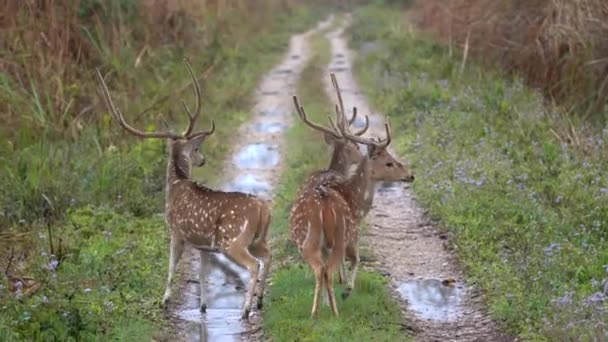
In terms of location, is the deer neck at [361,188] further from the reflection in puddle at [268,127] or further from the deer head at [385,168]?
the reflection in puddle at [268,127]


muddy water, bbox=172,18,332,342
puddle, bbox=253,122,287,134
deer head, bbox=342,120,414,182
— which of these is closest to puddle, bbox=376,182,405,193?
muddy water, bbox=172,18,332,342

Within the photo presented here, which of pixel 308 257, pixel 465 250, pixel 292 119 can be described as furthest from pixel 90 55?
pixel 308 257

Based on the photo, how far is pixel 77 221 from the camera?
1194cm

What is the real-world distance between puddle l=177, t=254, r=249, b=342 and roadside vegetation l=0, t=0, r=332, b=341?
27 cm

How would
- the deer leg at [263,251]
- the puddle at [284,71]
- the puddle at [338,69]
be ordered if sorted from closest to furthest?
the deer leg at [263,251]
the puddle at [284,71]
the puddle at [338,69]

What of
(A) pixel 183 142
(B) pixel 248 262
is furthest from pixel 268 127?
(B) pixel 248 262

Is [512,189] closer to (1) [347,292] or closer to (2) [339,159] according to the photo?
(2) [339,159]

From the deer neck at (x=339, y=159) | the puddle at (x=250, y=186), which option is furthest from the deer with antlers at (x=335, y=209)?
the puddle at (x=250, y=186)

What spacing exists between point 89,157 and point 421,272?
505cm

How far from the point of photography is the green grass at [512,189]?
8953mm

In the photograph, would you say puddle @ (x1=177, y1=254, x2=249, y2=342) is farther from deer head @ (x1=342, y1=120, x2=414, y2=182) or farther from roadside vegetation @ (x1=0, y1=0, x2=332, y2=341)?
deer head @ (x1=342, y1=120, x2=414, y2=182)

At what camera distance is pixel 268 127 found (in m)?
19.8

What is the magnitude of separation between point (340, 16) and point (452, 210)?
30765 millimetres

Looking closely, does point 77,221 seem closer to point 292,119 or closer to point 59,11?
point 59,11
